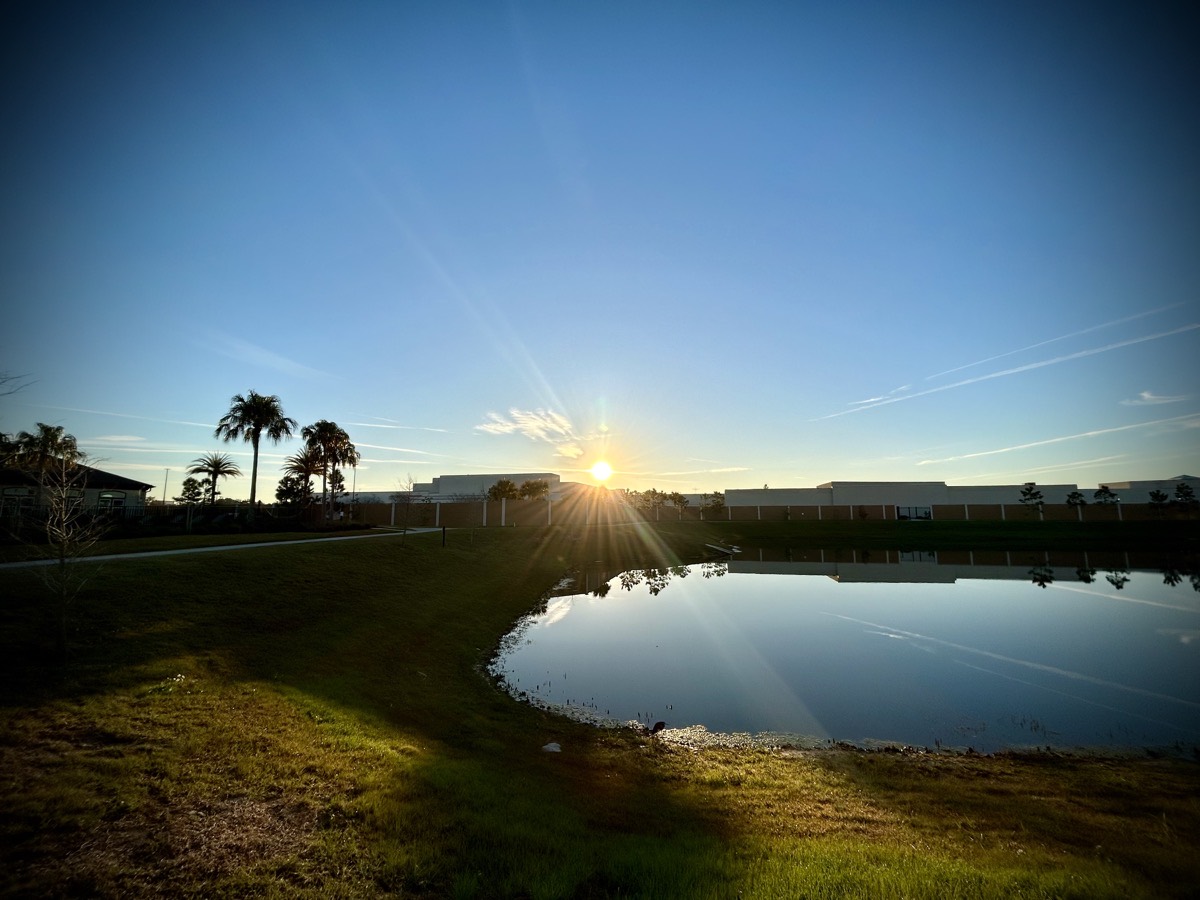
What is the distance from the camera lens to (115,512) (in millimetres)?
39844

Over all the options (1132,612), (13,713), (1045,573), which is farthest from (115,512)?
(1045,573)

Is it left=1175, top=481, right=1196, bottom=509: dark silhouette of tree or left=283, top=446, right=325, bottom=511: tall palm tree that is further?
left=1175, top=481, right=1196, bottom=509: dark silhouette of tree

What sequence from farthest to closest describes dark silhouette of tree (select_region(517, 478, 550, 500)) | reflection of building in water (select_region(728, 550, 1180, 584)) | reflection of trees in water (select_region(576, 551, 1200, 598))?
dark silhouette of tree (select_region(517, 478, 550, 500)) < reflection of building in water (select_region(728, 550, 1180, 584)) < reflection of trees in water (select_region(576, 551, 1200, 598))

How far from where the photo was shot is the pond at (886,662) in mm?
12477

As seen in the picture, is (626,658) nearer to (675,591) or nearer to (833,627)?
(833,627)

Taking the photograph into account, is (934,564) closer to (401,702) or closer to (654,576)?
(654,576)

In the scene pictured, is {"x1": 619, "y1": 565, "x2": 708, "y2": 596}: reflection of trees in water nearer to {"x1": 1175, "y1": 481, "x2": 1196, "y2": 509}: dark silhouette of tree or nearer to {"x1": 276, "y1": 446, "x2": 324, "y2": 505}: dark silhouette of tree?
{"x1": 276, "y1": 446, "x2": 324, "y2": 505}: dark silhouette of tree

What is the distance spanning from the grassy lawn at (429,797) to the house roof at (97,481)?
40.3 m

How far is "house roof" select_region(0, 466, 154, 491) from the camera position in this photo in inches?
1673

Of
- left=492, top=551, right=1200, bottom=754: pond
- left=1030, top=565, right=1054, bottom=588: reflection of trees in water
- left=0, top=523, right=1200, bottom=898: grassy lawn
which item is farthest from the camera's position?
left=1030, top=565, right=1054, bottom=588: reflection of trees in water

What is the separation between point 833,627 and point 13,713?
23.2 meters

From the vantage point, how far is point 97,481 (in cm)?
4600

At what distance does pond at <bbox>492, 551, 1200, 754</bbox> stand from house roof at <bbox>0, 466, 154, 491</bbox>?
43.4 m

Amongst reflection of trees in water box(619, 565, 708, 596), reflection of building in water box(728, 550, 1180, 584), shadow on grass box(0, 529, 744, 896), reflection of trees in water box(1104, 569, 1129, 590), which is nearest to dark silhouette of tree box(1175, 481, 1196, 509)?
reflection of building in water box(728, 550, 1180, 584)
